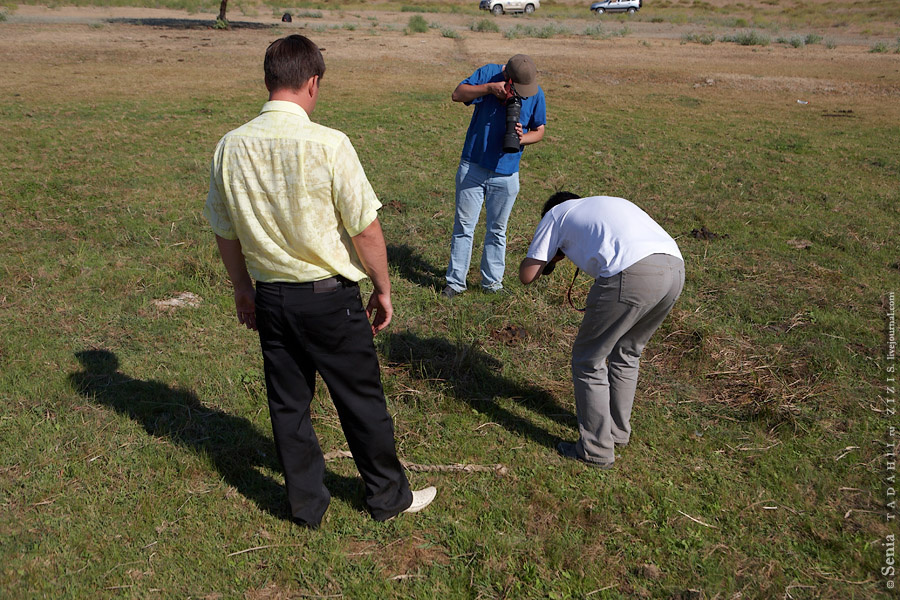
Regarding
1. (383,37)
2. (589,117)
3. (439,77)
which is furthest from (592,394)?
(383,37)

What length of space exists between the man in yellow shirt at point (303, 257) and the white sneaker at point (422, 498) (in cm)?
28

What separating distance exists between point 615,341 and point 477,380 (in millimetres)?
1367

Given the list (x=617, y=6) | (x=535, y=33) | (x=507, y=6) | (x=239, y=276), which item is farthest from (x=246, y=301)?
(x=617, y=6)

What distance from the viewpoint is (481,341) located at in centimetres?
501

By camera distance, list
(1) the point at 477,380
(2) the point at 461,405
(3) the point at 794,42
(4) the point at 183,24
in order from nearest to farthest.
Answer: (2) the point at 461,405, (1) the point at 477,380, (3) the point at 794,42, (4) the point at 183,24

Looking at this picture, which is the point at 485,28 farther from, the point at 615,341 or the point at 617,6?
the point at 615,341

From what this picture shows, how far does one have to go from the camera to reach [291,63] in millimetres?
2438

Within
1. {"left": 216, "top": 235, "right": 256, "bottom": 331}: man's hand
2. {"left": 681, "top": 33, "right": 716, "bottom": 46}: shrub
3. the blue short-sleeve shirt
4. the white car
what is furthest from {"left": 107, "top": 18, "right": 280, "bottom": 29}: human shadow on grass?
{"left": 216, "top": 235, "right": 256, "bottom": 331}: man's hand

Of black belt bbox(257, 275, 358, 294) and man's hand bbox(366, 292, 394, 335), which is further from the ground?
black belt bbox(257, 275, 358, 294)

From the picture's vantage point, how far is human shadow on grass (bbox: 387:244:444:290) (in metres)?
6.02

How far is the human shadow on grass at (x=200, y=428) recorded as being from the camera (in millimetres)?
3455

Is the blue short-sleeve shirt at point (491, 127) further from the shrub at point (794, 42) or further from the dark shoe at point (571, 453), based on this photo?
the shrub at point (794, 42)

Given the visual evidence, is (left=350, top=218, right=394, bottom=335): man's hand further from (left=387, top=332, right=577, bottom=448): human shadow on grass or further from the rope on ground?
(left=387, top=332, right=577, bottom=448): human shadow on grass

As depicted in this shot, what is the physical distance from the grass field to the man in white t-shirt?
1.05 feet
